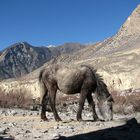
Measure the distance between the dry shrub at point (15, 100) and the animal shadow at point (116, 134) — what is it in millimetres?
11231

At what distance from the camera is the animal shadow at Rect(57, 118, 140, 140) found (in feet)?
40.8

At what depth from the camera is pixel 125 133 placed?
44.6 ft

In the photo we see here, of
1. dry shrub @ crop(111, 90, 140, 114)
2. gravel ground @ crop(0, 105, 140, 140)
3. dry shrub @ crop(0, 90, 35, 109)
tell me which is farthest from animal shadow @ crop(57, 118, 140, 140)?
dry shrub @ crop(0, 90, 35, 109)

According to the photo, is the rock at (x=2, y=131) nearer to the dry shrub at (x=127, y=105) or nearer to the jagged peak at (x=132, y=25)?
Answer: the dry shrub at (x=127, y=105)

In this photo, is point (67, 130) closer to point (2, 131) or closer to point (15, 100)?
point (2, 131)

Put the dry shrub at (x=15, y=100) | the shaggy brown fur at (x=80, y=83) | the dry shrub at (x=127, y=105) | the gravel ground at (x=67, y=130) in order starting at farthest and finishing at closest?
the dry shrub at (x=15, y=100) < the dry shrub at (x=127, y=105) < the shaggy brown fur at (x=80, y=83) < the gravel ground at (x=67, y=130)

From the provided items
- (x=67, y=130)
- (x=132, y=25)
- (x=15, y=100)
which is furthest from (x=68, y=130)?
(x=132, y=25)

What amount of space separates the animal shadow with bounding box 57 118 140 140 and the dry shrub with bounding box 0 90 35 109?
11231 millimetres

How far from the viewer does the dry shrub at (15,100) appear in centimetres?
2514

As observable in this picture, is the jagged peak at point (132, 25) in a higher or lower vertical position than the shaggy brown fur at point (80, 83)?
higher

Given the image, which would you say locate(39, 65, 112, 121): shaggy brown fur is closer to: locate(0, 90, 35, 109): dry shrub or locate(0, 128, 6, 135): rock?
locate(0, 128, 6, 135): rock

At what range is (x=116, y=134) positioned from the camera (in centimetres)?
1316

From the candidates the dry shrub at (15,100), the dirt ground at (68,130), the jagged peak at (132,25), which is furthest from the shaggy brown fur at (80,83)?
the jagged peak at (132,25)

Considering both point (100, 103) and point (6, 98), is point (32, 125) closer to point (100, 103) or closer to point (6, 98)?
point (100, 103)
